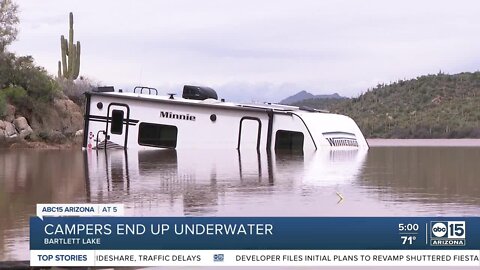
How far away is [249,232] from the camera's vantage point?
251 inches

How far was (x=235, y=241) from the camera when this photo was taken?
641cm

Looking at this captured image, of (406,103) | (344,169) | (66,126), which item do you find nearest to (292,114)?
(344,169)

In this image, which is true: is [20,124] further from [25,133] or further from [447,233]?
[447,233]

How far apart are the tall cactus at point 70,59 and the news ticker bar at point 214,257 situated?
36.6 m

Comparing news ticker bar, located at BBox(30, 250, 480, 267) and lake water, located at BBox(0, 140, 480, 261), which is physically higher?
news ticker bar, located at BBox(30, 250, 480, 267)

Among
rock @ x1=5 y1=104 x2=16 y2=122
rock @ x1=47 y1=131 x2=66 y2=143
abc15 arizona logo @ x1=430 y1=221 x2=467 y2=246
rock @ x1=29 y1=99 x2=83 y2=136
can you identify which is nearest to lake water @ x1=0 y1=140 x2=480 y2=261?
abc15 arizona logo @ x1=430 y1=221 x2=467 y2=246

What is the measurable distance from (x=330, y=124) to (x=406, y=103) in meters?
60.1

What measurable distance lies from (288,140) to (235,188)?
13.4m

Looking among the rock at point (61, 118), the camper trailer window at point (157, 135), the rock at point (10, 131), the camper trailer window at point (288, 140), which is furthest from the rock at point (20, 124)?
the camper trailer window at point (288, 140)

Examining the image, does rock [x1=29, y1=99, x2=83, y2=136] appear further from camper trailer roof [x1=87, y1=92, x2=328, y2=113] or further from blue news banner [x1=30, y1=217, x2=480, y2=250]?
blue news banner [x1=30, y1=217, x2=480, y2=250]

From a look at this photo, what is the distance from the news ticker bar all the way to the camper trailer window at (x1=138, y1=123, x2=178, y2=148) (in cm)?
2232

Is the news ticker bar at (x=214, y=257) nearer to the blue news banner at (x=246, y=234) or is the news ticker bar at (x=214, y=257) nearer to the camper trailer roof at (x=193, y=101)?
the blue news banner at (x=246, y=234)

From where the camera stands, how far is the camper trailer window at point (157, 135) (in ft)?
94.2

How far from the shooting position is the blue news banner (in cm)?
Answer: 626
